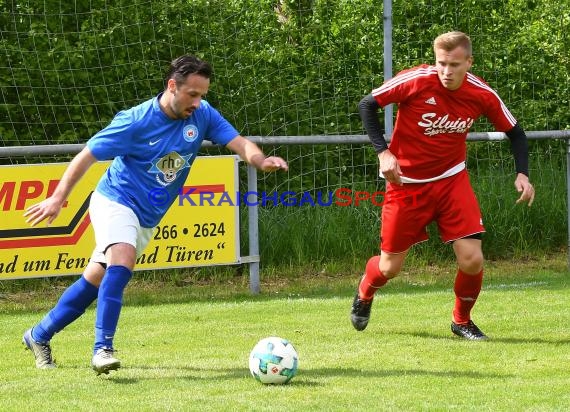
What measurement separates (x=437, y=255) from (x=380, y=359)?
16.4 feet

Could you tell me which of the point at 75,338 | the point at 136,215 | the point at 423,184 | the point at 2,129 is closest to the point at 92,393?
the point at 136,215

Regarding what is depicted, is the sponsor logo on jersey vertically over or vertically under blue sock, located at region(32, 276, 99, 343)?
over

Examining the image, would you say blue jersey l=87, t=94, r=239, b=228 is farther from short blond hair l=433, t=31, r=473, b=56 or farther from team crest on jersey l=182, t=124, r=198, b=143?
short blond hair l=433, t=31, r=473, b=56

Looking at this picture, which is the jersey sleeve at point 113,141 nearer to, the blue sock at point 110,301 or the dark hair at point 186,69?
the dark hair at point 186,69

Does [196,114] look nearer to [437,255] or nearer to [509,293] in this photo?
[509,293]

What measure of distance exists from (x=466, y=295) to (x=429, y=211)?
23.6 inches

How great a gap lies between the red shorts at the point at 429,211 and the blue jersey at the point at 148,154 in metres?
1.47

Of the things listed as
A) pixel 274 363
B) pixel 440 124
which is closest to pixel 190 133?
pixel 274 363

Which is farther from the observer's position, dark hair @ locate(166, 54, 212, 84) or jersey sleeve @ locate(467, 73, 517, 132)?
jersey sleeve @ locate(467, 73, 517, 132)

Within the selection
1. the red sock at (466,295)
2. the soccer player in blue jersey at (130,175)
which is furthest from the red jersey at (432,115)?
the soccer player in blue jersey at (130,175)

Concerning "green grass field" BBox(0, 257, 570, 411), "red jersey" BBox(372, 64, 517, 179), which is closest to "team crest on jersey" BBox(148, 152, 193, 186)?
"green grass field" BBox(0, 257, 570, 411)

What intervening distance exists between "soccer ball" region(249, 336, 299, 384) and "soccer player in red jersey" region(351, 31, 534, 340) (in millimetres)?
1617

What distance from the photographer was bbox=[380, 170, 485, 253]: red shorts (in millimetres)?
7242

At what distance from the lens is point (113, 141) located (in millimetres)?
6129
